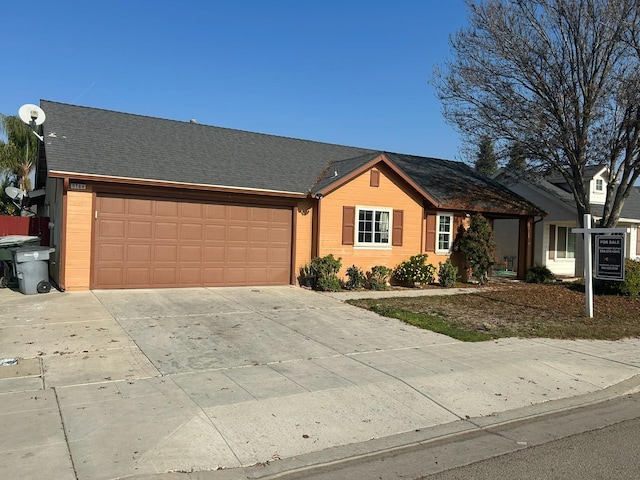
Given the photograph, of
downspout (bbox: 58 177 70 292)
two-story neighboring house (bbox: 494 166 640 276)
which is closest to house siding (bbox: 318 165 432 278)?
downspout (bbox: 58 177 70 292)

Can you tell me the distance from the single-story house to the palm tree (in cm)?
1113

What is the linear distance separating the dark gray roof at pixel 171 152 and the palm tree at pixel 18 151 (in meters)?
15.6

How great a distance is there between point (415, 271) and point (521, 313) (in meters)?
4.54

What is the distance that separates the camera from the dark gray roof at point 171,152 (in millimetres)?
12893

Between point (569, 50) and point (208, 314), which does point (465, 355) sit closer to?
point (208, 314)

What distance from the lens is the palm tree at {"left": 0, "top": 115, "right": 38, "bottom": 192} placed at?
28.3m

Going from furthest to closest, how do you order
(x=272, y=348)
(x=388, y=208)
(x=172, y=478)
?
(x=388, y=208) → (x=272, y=348) → (x=172, y=478)

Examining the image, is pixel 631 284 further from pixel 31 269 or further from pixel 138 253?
pixel 31 269

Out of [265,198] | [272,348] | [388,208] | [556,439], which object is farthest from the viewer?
[388,208]

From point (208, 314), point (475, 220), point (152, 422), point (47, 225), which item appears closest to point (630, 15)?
point (475, 220)

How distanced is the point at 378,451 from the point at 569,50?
1607 cm

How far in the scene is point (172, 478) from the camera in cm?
393

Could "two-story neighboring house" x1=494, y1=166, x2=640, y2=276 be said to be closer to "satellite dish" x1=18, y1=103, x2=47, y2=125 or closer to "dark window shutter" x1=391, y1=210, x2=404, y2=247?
"dark window shutter" x1=391, y1=210, x2=404, y2=247

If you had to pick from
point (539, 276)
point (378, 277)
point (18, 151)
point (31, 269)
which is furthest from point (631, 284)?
point (18, 151)
